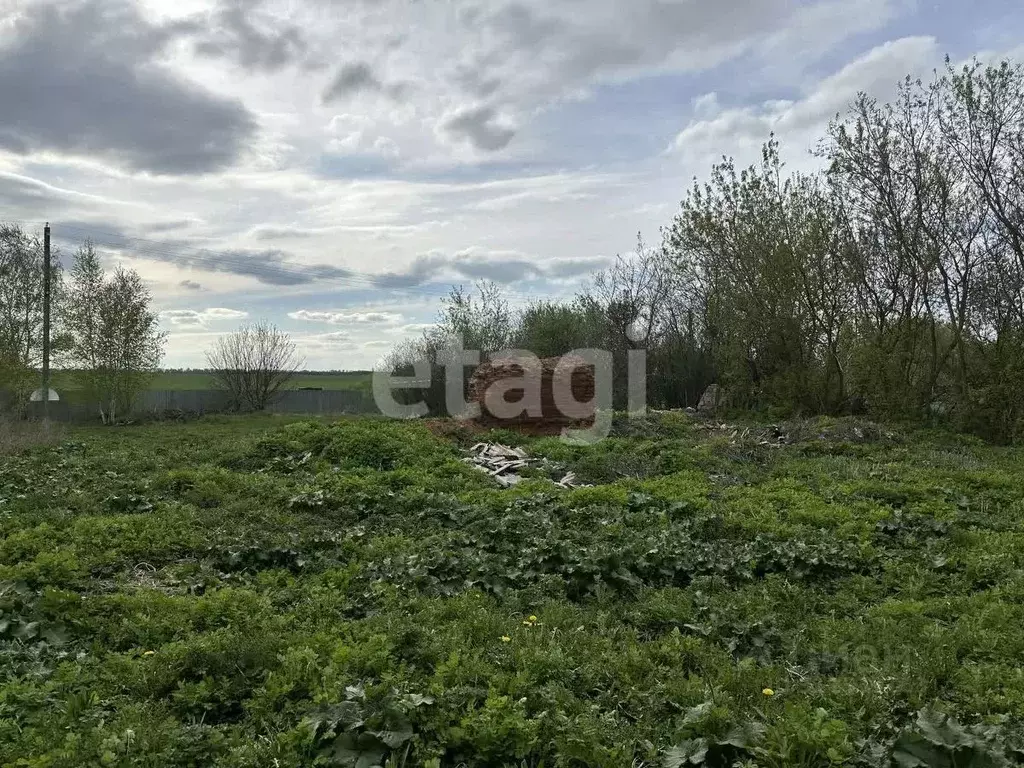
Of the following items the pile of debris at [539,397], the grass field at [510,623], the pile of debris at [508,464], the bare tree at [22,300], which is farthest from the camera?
the bare tree at [22,300]

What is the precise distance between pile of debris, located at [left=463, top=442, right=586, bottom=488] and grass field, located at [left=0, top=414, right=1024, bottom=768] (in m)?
1.21

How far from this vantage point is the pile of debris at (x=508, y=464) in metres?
10.0

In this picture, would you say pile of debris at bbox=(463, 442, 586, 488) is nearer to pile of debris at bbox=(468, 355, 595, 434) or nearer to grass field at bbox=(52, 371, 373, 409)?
pile of debris at bbox=(468, 355, 595, 434)

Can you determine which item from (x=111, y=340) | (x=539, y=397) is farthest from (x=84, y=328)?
(x=539, y=397)

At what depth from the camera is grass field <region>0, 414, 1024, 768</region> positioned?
112 inches

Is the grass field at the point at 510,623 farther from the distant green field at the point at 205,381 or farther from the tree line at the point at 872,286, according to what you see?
the distant green field at the point at 205,381

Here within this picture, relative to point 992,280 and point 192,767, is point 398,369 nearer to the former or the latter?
point 992,280

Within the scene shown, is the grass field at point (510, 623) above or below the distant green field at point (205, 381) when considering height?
below

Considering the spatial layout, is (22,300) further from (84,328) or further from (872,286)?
(872,286)

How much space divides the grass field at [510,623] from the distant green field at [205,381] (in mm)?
17354

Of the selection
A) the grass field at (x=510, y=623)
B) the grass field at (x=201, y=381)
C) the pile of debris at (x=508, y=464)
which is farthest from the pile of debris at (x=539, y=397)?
the grass field at (x=201, y=381)

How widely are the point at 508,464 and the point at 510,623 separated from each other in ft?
22.7

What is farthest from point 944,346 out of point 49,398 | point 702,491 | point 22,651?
point 49,398

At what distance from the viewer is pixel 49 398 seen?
21.0m
